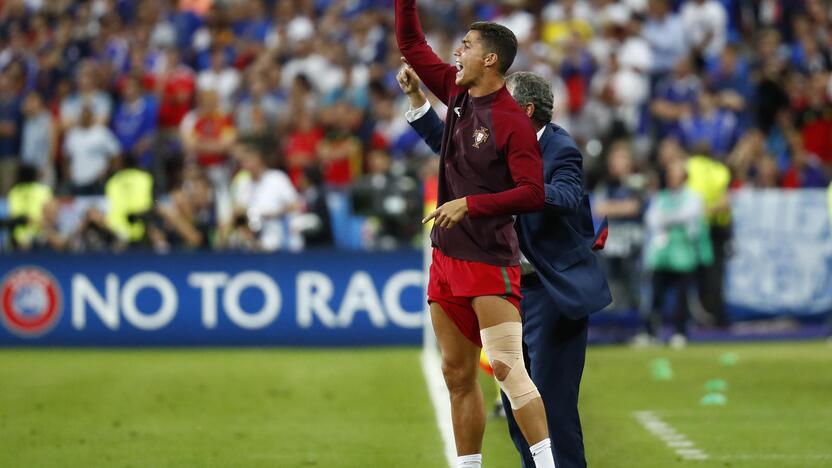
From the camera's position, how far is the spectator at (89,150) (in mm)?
19125

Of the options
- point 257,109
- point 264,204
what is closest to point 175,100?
point 257,109

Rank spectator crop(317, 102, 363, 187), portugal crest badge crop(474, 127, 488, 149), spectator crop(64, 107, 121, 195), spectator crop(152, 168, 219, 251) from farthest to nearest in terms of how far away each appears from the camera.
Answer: spectator crop(64, 107, 121, 195) → spectator crop(317, 102, 363, 187) → spectator crop(152, 168, 219, 251) → portugal crest badge crop(474, 127, 488, 149)

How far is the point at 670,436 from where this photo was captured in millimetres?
9586

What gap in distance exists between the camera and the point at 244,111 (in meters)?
19.4

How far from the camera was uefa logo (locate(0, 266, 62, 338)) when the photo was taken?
53.2 ft

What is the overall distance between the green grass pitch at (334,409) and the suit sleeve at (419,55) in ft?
9.14

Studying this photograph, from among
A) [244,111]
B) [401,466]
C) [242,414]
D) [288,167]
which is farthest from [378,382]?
[244,111]

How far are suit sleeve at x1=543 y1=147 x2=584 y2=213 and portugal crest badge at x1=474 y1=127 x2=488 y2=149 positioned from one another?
0.34m

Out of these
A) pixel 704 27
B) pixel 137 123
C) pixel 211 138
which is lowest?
pixel 211 138

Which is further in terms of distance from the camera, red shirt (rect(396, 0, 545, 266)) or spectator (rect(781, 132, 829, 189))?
spectator (rect(781, 132, 829, 189))

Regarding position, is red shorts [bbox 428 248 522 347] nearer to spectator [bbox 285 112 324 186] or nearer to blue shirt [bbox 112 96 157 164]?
spectator [bbox 285 112 324 186]

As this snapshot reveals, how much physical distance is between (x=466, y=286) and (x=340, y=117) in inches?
492

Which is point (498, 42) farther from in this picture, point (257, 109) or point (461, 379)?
point (257, 109)

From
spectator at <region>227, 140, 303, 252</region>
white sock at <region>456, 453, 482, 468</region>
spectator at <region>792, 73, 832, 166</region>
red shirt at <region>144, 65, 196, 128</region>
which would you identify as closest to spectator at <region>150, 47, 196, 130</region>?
red shirt at <region>144, 65, 196, 128</region>
